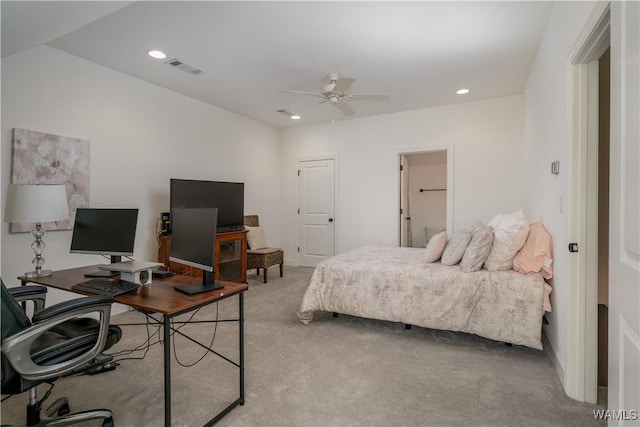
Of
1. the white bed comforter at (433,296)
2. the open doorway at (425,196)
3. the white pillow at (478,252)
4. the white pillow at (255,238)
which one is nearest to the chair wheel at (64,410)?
the white bed comforter at (433,296)

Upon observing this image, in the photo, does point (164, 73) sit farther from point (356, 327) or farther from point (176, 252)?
point (356, 327)

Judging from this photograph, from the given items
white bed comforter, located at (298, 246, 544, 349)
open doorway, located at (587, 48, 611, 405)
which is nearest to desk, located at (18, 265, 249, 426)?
white bed comforter, located at (298, 246, 544, 349)

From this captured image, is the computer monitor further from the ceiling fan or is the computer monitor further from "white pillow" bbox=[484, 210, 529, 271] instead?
"white pillow" bbox=[484, 210, 529, 271]

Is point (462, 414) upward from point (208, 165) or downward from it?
downward

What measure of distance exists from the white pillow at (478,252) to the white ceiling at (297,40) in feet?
5.93

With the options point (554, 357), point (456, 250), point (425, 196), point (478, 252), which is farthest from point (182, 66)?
point (425, 196)

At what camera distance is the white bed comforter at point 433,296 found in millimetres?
2492

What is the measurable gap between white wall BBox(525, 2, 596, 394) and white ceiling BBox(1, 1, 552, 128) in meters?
0.35

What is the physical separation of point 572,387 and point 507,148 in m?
3.48

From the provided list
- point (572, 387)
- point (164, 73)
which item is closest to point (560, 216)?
point (572, 387)

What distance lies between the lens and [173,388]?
2.09 meters

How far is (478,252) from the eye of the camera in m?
2.74

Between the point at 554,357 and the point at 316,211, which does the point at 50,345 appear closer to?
the point at 554,357

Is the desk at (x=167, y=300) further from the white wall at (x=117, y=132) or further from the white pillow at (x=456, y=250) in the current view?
the white pillow at (x=456, y=250)
